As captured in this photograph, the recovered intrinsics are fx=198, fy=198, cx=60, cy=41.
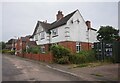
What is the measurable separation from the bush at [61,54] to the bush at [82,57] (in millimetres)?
845

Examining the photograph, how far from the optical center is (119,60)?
81.4ft

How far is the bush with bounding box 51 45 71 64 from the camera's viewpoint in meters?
25.7

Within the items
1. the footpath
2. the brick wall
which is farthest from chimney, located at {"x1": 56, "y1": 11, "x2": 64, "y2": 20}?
the footpath

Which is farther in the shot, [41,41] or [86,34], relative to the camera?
[41,41]

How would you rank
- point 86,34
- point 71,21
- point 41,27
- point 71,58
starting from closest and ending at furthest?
point 71,58 < point 71,21 < point 86,34 < point 41,27

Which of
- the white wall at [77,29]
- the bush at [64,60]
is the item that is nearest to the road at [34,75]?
the bush at [64,60]

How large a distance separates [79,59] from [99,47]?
373 cm

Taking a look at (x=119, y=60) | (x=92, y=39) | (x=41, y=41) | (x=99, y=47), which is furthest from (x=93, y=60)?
(x=41, y=41)

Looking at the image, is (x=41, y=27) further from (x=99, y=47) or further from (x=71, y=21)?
(x=99, y=47)

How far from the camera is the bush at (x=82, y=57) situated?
2586cm

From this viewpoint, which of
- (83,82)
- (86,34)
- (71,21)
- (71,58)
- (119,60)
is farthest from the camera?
(86,34)

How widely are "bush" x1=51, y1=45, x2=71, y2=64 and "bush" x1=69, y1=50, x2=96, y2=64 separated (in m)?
0.85

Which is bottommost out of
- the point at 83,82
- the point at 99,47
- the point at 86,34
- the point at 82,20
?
the point at 83,82

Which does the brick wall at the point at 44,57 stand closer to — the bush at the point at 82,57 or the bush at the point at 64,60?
the bush at the point at 64,60
